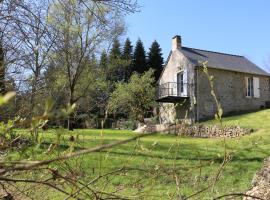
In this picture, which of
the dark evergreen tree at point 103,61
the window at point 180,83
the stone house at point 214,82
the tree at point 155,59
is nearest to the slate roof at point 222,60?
the stone house at point 214,82

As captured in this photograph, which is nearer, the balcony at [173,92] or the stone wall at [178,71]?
the stone wall at [178,71]

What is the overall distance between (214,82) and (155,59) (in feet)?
71.7

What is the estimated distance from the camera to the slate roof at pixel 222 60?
2889cm

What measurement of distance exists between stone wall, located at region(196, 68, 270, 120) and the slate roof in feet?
1.25

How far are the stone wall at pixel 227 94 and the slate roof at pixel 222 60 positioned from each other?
380mm

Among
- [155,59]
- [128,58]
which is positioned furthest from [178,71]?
[155,59]

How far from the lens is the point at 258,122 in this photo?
73.8ft

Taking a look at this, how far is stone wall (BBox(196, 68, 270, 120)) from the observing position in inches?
1107

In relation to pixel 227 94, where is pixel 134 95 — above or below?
above

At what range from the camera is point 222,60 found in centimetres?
3025

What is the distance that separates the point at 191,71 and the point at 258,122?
7256mm

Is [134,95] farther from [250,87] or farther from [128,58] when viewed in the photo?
[128,58]

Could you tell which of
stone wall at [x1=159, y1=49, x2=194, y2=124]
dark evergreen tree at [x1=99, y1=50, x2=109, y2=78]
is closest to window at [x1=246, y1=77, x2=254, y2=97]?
stone wall at [x1=159, y1=49, x2=194, y2=124]

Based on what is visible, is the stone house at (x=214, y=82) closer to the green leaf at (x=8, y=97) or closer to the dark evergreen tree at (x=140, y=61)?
the dark evergreen tree at (x=140, y=61)
